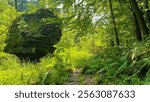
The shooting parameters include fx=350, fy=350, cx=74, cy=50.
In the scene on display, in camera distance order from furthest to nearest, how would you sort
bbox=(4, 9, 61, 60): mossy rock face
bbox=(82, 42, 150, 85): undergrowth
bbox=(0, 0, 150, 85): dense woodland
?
bbox=(4, 9, 61, 60): mossy rock face
bbox=(0, 0, 150, 85): dense woodland
bbox=(82, 42, 150, 85): undergrowth

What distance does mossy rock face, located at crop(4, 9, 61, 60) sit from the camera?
1484cm

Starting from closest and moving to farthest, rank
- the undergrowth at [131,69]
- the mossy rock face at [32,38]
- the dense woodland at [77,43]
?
the undergrowth at [131,69], the dense woodland at [77,43], the mossy rock face at [32,38]

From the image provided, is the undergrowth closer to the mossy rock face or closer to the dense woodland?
the dense woodland

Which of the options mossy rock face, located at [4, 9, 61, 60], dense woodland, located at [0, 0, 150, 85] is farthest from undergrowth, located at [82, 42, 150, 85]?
mossy rock face, located at [4, 9, 61, 60]

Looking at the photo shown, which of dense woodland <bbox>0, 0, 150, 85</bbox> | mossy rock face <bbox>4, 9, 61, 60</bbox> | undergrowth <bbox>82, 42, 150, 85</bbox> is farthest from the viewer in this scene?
mossy rock face <bbox>4, 9, 61, 60</bbox>

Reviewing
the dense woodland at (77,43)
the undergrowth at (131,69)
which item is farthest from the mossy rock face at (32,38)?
the undergrowth at (131,69)

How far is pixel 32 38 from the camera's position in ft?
49.0

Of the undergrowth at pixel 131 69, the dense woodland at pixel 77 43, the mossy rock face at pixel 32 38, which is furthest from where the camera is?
the mossy rock face at pixel 32 38

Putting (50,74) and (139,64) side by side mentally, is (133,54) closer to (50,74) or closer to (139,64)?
(139,64)

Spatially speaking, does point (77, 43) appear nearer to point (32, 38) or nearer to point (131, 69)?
point (32, 38)

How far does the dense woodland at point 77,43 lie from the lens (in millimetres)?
8016

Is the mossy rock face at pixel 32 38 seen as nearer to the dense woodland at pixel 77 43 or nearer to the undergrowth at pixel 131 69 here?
the dense woodland at pixel 77 43

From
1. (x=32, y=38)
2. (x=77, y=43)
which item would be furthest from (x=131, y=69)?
(x=32, y=38)

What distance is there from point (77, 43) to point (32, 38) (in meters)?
2.37
